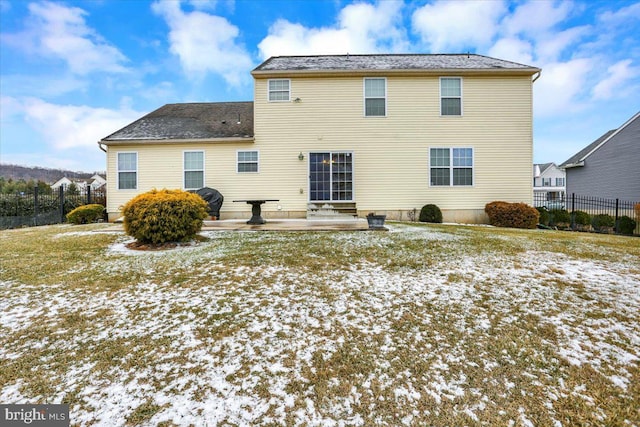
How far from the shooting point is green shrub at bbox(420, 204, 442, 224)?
444 inches

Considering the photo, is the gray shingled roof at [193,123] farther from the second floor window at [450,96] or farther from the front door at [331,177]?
the second floor window at [450,96]

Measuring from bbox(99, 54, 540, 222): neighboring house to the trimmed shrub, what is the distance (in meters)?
0.83

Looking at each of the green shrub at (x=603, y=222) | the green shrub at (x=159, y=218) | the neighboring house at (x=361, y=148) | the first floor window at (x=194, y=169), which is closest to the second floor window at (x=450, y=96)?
the neighboring house at (x=361, y=148)

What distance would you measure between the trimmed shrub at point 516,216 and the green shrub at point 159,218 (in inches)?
429

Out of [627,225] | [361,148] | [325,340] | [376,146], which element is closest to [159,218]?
[325,340]

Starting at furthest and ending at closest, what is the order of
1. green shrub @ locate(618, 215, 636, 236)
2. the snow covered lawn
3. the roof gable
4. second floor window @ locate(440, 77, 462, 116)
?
1. the roof gable
2. green shrub @ locate(618, 215, 636, 236)
3. second floor window @ locate(440, 77, 462, 116)
4. the snow covered lawn

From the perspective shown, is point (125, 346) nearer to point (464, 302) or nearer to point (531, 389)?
point (531, 389)

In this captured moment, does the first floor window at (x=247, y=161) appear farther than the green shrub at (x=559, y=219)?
No

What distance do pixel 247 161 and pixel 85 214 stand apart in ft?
22.1

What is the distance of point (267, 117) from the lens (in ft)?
38.6

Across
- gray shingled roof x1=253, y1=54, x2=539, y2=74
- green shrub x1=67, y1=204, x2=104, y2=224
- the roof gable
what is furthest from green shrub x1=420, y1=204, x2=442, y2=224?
the roof gable

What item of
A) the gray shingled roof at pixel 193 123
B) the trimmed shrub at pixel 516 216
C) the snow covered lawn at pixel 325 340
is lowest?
the snow covered lawn at pixel 325 340

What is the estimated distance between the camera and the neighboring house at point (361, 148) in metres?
11.7

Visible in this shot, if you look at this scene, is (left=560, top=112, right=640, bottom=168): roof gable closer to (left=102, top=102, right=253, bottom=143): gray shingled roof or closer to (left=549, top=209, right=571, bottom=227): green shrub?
(left=549, top=209, right=571, bottom=227): green shrub
